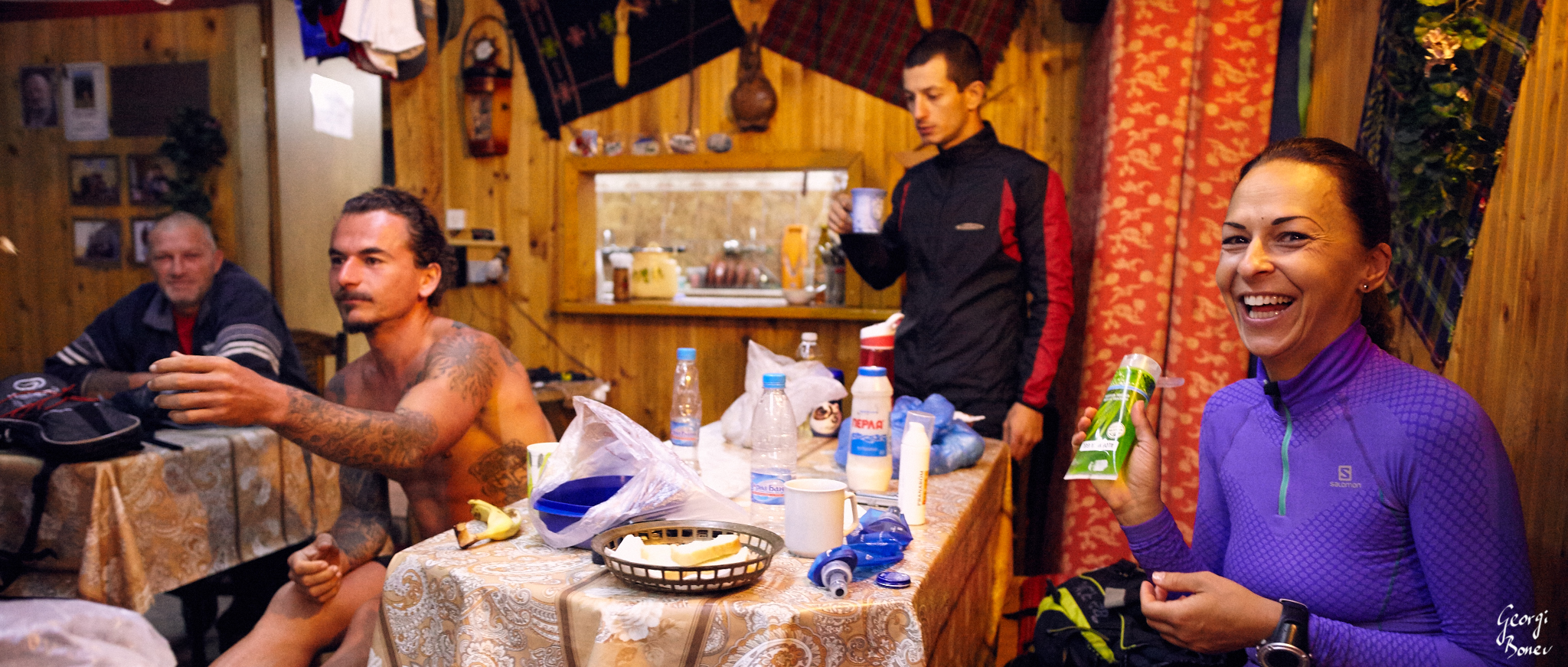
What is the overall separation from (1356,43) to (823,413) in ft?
5.19

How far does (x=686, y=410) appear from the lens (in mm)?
2047

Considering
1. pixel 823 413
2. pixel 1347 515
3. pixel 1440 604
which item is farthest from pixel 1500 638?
pixel 823 413

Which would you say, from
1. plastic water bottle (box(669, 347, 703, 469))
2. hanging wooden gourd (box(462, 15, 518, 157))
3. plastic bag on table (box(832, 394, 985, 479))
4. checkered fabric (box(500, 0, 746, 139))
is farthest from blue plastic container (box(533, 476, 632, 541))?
hanging wooden gourd (box(462, 15, 518, 157))

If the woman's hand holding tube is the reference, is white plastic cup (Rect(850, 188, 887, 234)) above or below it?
above

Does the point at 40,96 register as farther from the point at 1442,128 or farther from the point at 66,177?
the point at 1442,128

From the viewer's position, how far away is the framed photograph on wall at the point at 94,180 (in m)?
5.37

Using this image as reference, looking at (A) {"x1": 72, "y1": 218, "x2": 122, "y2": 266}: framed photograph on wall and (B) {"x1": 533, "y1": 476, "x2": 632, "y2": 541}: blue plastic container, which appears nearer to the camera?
(B) {"x1": 533, "y1": 476, "x2": 632, "y2": 541}: blue plastic container

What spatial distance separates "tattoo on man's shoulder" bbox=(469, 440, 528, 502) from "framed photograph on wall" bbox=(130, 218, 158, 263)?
4.49m

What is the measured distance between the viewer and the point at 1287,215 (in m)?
1.25

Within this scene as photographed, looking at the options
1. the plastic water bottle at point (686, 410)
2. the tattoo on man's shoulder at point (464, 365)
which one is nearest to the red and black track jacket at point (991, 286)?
the plastic water bottle at point (686, 410)

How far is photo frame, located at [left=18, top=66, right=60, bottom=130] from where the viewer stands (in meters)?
5.48

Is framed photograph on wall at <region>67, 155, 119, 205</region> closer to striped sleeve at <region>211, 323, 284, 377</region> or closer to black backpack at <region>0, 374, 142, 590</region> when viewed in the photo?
striped sleeve at <region>211, 323, 284, 377</region>

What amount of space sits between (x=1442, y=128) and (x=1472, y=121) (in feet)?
0.17

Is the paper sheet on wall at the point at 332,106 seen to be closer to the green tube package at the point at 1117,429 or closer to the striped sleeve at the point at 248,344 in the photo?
the striped sleeve at the point at 248,344
